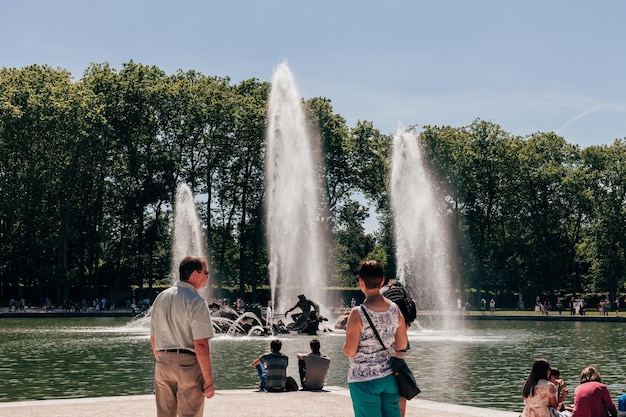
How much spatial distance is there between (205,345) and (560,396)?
270 inches

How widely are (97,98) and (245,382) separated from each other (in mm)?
59409

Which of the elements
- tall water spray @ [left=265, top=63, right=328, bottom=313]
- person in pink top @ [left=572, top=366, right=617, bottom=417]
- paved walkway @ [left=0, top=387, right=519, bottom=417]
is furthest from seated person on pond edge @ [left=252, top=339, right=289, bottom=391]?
tall water spray @ [left=265, top=63, right=328, bottom=313]

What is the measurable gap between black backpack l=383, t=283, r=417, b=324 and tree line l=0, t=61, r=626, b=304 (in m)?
66.5

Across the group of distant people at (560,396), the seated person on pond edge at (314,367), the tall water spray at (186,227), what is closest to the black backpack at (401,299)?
the group of distant people at (560,396)

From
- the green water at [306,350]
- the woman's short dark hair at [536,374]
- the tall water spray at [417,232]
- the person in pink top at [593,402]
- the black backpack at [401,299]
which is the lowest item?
the green water at [306,350]

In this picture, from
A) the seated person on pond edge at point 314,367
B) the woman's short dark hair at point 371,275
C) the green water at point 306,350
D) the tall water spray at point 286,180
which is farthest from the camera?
the tall water spray at point 286,180

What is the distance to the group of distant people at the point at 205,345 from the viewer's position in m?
7.91

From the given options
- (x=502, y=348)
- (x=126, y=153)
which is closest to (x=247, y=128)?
(x=126, y=153)

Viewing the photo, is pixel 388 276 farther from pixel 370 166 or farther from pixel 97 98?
pixel 97 98

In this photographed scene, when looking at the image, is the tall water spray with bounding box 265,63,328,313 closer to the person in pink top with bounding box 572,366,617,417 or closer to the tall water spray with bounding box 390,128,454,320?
the tall water spray with bounding box 390,128,454,320

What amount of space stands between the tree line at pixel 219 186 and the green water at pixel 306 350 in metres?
32.2

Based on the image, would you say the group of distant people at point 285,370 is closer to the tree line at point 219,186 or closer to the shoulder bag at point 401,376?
the shoulder bag at point 401,376

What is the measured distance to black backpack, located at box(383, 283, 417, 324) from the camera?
9742 mm

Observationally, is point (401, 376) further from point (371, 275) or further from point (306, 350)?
point (306, 350)
